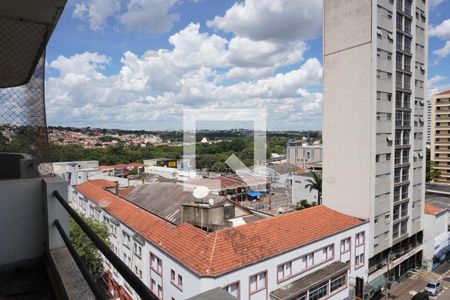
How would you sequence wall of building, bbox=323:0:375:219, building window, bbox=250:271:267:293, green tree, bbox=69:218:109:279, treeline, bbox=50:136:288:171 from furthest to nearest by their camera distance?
treeline, bbox=50:136:288:171
wall of building, bbox=323:0:375:219
green tree, bbox=69:218:109:279
building window, bbox=250:271:267:293

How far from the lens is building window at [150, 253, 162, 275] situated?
10691mm

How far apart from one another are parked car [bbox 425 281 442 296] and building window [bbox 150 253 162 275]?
14769mm

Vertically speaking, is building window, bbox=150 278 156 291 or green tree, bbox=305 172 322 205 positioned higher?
green tree, bbox=305 172 322 205

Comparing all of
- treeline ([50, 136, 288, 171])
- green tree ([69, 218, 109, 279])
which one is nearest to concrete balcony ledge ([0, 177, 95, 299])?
green tree ([69, 218, 109, 279])

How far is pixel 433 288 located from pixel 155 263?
15.3m

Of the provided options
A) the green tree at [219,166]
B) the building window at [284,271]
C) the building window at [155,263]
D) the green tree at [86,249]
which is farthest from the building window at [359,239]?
the green tree at [219,166]

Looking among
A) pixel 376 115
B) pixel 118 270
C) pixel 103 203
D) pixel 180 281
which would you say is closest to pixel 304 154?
pixel 376 115

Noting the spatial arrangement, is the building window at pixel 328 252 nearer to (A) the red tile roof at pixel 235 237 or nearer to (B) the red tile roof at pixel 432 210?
(A) the red tile roof at pixel 235 237

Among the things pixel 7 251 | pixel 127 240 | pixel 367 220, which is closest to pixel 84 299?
pixel 7 251

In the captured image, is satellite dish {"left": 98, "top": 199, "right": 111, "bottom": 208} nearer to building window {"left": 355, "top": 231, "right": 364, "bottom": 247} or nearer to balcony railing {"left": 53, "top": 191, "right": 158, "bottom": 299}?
building window {"left": 355, "top": 231, "right": 364, "bottom": 247}

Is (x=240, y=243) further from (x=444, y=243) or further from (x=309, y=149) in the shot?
(x=309, y=149)

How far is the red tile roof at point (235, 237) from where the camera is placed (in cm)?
911

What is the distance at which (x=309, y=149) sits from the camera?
5234 centimetres

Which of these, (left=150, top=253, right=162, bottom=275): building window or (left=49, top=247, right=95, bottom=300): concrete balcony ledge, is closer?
(left=49, top=247, right=95, bottom=300): concrete balcony ledge
